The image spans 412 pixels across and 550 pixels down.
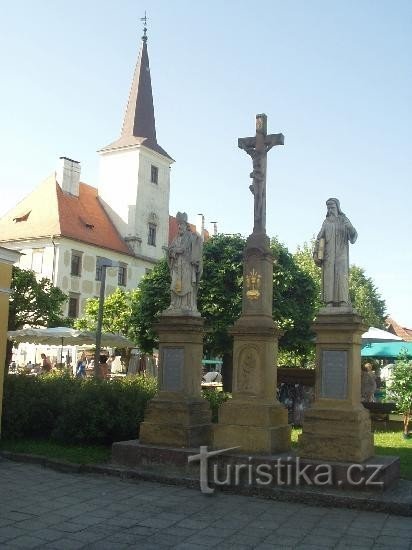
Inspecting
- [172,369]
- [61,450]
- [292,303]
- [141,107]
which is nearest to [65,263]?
[141,107]

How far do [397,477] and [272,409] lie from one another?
6.55 feet

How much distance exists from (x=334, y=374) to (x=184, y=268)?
10.6 feet

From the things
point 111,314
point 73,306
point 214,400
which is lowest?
point 214,400

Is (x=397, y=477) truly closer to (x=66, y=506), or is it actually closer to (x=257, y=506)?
(x=257, y=506)

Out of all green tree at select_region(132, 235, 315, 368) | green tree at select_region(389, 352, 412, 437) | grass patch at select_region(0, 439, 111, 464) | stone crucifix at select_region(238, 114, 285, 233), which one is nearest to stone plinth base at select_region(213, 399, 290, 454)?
grass patch at select_region(0, 439, 111, 464)

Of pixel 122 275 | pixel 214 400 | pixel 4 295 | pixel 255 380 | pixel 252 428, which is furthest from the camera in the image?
pixel 122 275

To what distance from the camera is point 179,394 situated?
10.1 m

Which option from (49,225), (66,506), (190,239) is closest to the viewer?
(66,506)

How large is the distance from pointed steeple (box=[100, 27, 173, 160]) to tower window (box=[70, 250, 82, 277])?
12195 mm

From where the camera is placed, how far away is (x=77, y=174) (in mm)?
50844

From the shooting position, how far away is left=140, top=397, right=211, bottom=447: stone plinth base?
386 inches

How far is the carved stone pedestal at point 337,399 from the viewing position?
8.53 meters

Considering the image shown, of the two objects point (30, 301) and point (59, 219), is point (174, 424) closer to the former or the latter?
point (30, 301)

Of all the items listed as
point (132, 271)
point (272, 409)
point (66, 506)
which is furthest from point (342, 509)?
point (132, 271)
